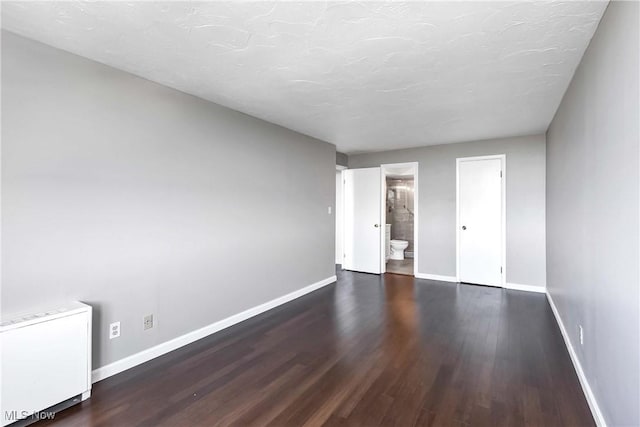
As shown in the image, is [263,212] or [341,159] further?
[341,159]

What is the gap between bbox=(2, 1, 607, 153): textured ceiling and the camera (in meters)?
1.73

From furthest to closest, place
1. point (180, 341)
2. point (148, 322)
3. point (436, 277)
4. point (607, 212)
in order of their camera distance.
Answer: point (436, 277)
point (180, 341)
point (148, 322)
point (607, 212)

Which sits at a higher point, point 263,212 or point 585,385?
point 263,212

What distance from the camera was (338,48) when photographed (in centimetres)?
212


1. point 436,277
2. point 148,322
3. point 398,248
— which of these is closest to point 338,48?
point 148,322

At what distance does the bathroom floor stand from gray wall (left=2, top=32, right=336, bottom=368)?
3001 mm

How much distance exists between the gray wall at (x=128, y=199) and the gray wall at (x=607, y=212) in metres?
3.02

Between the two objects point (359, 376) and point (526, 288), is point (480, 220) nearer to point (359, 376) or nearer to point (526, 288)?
point (526, 288)

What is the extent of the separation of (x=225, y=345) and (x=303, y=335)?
747mm

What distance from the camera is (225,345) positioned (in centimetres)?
294

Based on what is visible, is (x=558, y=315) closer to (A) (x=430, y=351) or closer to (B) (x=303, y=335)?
(A) (x=430, y=351)

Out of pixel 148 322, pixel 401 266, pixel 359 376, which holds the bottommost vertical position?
pixel 359 376

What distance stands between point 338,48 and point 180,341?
2.80 m

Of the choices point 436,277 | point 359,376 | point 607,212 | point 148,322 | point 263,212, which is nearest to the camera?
point 607,212
